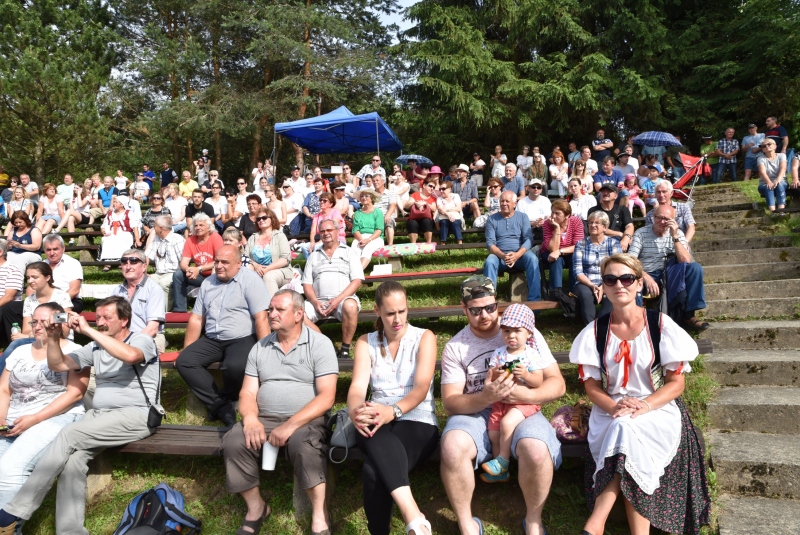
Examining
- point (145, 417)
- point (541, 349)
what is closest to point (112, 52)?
point (145, 417)

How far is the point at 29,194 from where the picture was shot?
39.1 ft

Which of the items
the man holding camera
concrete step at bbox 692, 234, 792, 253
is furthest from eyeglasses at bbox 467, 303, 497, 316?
concrete step at bbox 692, 234, 792, 253

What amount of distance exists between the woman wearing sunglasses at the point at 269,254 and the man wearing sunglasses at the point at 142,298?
1.37 metres

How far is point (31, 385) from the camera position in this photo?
3.96 metres

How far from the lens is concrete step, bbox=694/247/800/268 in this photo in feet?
19.3

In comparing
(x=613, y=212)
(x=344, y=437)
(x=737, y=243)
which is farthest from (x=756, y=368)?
(x=613, y=212)

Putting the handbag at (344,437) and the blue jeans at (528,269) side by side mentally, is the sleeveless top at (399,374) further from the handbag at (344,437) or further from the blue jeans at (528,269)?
A: the blue jeans at (528,269)

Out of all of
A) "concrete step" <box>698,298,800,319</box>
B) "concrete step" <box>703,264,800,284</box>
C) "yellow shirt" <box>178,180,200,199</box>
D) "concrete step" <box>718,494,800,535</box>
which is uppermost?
"yellow shirt" <box>178,180,200,199</box>

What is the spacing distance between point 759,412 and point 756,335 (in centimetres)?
113

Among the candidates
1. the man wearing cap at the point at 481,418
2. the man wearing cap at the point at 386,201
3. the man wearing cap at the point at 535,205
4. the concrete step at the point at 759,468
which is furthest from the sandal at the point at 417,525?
the man wearing cap at the point at 386,201

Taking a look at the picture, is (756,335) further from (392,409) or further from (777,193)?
(777,193)

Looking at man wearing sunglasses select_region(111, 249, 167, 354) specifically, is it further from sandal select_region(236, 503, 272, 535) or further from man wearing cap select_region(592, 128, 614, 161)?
man wearing cap select_region(592, 128, 614, 161)

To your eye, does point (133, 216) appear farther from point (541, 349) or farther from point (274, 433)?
point (541, 349)

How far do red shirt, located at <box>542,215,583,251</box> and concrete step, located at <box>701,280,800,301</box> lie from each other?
1.36m
